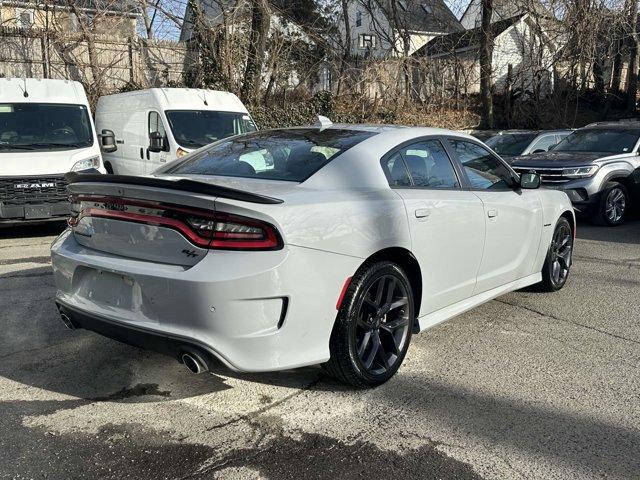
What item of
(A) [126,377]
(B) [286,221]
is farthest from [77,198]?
(B) [286,221]

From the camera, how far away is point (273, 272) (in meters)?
2.85

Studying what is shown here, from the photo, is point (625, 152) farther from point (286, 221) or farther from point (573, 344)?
point (286, 221)

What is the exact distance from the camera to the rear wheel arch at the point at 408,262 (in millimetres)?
3514

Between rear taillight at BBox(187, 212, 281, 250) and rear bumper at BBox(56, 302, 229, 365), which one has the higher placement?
rear taillight at BBox(187, 212, 281, 250)

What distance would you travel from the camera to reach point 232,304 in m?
2.83

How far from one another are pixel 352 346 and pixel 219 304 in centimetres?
89

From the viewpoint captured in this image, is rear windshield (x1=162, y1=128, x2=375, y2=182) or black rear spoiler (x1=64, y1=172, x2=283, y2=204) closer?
black rear spoiler (x1=64, y1=172, x2=283, y2=204)

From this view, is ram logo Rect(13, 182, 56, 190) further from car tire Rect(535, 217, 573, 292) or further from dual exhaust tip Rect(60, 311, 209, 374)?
car tire Rect(535, 217, 573, 292)

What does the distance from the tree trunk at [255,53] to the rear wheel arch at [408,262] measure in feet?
47.6

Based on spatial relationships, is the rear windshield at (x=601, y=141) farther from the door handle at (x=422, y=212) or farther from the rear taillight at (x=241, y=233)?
the rear taillight at (x=241, y=233)

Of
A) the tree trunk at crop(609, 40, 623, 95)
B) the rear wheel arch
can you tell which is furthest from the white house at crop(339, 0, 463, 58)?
the rear wheel arch

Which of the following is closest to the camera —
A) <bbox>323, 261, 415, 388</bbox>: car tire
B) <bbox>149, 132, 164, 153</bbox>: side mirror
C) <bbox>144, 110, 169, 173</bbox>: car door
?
<bbox>323, 261, 415, 388</bbox>: car tire

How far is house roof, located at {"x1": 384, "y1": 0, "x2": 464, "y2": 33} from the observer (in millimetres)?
26047

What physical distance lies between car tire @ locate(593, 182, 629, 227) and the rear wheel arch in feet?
22.6
